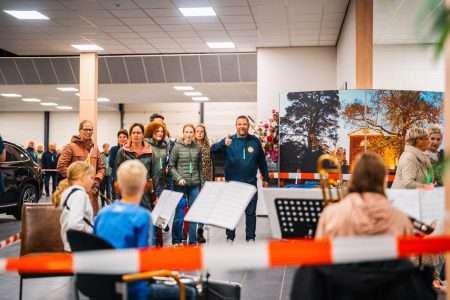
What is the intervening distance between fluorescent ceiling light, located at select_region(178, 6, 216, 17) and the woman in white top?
5.87 metres

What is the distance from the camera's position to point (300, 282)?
215 centimetres

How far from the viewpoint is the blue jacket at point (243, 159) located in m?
6.91

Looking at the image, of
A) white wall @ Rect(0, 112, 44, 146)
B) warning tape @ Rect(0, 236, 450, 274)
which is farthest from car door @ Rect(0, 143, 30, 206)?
white wall @ Rect(0, 112, 44, 146)

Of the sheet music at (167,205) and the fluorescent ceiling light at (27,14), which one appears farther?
the fluorescent ceiling light at (27,14)

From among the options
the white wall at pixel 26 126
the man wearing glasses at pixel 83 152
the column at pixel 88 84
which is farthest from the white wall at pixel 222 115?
the man wearing glasses at pixel 83 152

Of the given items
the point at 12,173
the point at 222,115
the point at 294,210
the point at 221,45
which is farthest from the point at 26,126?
the point at 294,210

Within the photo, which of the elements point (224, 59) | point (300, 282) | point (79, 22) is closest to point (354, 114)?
point (300, 282)

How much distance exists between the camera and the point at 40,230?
4.06 metres

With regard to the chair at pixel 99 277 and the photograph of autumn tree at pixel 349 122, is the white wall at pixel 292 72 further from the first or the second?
the chair at pixel 99 277

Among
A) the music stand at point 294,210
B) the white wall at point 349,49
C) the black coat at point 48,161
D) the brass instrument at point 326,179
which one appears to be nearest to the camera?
the brass instrument at point 326,179

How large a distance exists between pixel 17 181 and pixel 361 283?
8.35 metres

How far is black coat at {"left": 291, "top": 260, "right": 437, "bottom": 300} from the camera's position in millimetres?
2059

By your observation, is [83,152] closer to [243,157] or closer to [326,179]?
[243,157]

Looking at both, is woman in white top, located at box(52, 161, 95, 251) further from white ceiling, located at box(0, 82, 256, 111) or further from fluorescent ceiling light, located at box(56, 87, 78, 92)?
fluorescent ceiling light, located at box(56, 87, 78, 92)
